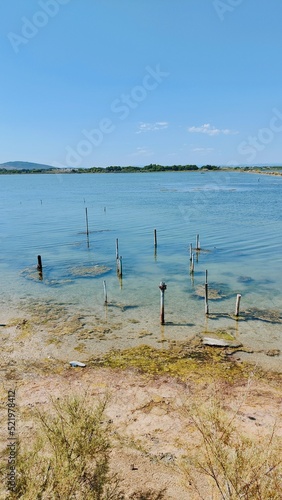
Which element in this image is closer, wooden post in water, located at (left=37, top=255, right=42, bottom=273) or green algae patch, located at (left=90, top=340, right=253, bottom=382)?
green algae patch, located at (left=90, top=340, right=253, bottom=382)

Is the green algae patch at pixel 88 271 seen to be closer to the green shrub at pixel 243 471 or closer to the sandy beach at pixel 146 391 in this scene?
the sandy beach at pixel 146 391

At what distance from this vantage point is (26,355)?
15.2 meters

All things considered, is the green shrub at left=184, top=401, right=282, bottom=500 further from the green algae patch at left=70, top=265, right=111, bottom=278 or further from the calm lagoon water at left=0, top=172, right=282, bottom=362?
the green algae patch at left=70, top=265, right=111, bottom=278

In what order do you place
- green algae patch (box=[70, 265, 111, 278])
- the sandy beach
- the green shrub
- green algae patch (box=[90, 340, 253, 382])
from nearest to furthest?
the green shrub < the sandy beach < green algae patch (box=[90, 340, 253, 382]) < green algae patch (box=[70, 265, 111, 278])

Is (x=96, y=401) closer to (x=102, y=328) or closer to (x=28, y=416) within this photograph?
(x=28, y=416)

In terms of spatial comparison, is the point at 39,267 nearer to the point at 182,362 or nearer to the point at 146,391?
the point at 182,362

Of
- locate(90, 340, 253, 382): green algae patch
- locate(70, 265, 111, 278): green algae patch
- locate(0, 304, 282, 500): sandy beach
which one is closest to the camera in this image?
locate(0, 304, 282, 500): sandy beach

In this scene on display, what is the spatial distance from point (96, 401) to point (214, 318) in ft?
30.0

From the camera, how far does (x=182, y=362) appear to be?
1420 cm

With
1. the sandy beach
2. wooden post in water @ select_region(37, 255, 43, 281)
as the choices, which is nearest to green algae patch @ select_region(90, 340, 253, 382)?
the sandy beach

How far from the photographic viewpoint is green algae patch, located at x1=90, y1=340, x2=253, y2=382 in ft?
43.7

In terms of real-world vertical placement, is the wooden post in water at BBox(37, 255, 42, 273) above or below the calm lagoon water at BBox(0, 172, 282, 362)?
above

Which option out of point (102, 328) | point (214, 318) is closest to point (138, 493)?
point (102, 328)

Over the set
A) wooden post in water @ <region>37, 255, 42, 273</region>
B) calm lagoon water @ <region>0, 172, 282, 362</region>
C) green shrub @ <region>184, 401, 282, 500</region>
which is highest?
green shrub @ <region>184, 401, 282, 500</region>
